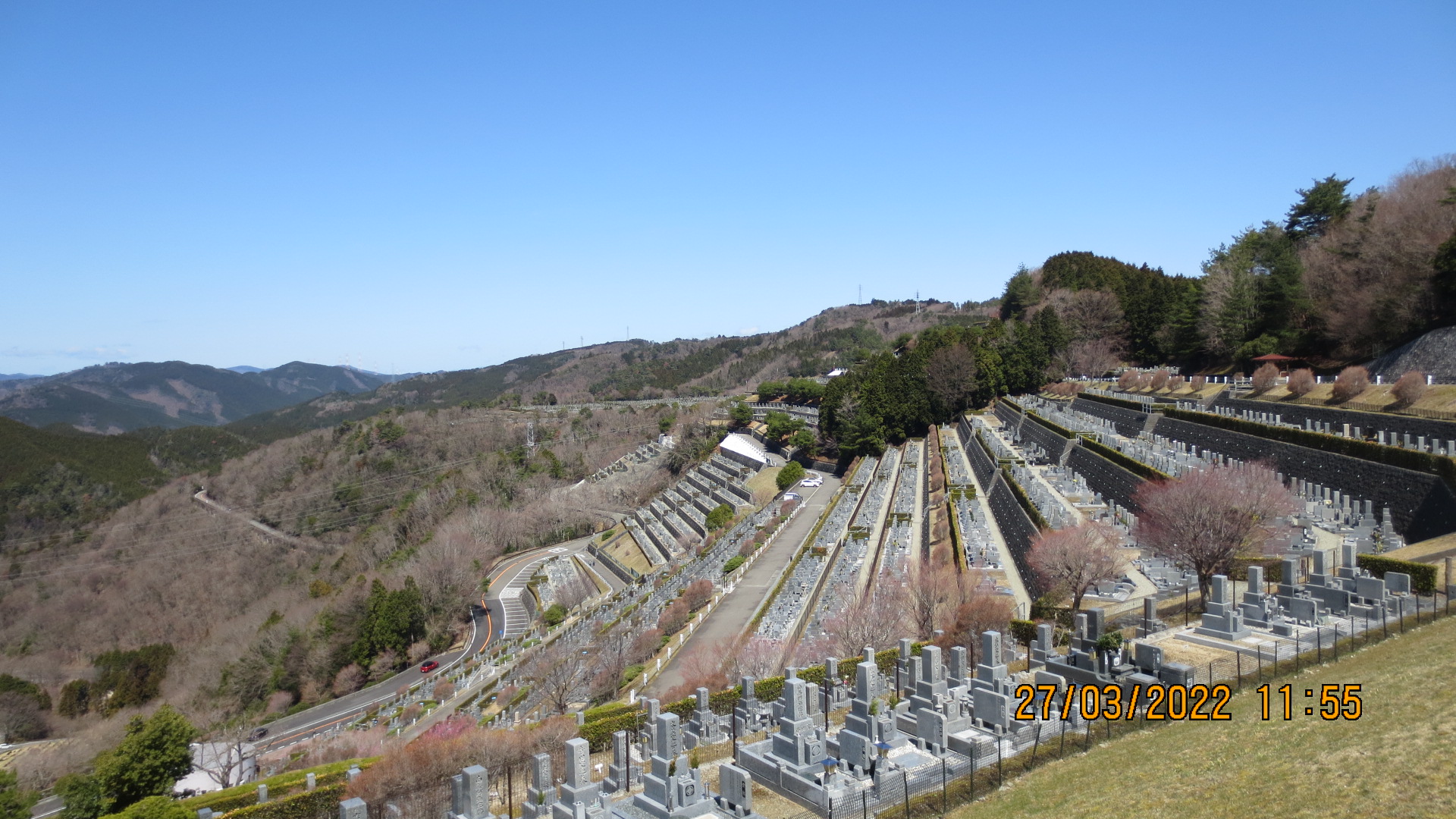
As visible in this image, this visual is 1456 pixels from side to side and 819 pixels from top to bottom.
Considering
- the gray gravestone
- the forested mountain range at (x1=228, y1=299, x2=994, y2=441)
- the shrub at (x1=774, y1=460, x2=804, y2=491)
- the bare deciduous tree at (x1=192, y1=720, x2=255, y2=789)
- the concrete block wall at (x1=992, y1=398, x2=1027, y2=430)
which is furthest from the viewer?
the forested mountain range at (x1=228, y1=299, x2=994, y2=441)

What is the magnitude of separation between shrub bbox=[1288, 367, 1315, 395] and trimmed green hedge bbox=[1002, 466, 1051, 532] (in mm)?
Result: 9365

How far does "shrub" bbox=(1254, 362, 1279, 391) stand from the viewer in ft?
95.9

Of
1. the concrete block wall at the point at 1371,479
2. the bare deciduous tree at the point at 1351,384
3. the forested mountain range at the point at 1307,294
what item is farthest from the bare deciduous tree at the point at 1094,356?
the concrete block wall at the point at 1371,479

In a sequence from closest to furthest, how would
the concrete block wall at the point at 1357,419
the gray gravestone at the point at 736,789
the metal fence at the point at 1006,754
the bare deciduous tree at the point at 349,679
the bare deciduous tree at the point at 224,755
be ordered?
1. the gray gravestone at the point at 736,789
2. the metal fence at the point at 1006,754
3. the concrete block wall at the point at 1357,419
4. the bare deciduous tree at the point at 224,755
5. the bare deciduous tree at the point at 349,679

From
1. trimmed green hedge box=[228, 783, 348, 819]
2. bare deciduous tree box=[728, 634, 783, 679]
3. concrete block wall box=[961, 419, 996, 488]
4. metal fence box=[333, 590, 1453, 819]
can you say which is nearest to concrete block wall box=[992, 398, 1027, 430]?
concrete block wall box=[961, 419, 996, 488]

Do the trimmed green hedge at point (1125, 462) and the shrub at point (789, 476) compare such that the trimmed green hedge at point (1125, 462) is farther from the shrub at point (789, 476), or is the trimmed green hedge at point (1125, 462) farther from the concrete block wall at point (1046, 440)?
the shrub at point (789, 476)

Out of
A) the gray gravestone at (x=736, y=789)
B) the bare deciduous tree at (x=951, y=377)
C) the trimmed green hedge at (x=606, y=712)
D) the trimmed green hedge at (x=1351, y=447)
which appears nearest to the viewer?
the gray gravestone at (x=736, y=789)

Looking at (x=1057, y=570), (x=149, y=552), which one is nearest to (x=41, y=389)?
(x=149, y=552)

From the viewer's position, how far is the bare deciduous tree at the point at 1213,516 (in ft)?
52.3

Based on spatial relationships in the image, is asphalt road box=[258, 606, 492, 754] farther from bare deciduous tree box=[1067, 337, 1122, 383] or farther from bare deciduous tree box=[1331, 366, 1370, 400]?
bare deciduous tree box=[1067, 337, 1122, 383]

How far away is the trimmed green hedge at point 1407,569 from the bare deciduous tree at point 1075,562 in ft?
13.7

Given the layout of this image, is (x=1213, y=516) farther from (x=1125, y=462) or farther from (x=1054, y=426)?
(x=1054, y=426)

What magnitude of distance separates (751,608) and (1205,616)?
1342cm

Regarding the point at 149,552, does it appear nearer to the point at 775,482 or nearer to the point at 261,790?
the point at 775,482
